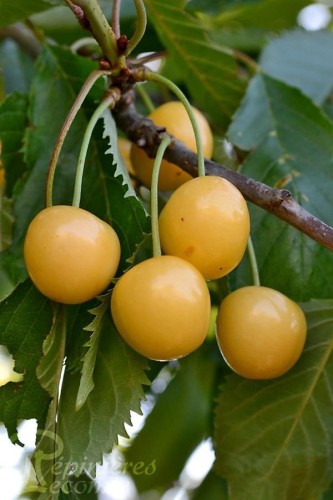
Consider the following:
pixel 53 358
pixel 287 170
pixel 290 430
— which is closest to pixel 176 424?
pixel 290 430

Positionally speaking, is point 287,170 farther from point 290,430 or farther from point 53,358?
point 53,358

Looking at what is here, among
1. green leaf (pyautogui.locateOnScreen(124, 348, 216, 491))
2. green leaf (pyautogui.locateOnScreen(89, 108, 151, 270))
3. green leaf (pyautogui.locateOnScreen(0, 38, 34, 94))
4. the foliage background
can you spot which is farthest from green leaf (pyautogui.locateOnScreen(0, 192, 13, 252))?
green leaf (pyautogui.locateOnScreen(124, 348, 216, 491))

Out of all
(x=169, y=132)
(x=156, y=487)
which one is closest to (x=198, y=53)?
(x=169, y=132)

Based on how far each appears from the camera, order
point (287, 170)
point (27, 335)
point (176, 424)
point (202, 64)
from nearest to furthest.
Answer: point (27, 335) < point (287, 170) < point (202, 64) < point (176, 424)

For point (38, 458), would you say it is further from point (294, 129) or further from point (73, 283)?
point (294, 129)

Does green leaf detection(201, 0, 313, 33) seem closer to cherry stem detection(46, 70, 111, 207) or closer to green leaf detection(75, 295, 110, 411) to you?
Answer: cherry stem detection(46, 70, 111, 207)

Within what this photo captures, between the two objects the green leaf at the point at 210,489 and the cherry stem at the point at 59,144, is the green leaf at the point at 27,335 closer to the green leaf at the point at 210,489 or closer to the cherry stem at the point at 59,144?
the cherry stem at the point at 59,144

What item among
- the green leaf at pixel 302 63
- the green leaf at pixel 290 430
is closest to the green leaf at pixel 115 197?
the green leaf at pixel 290 430
